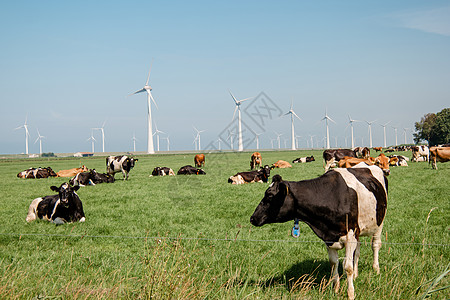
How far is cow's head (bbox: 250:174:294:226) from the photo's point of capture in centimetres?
473

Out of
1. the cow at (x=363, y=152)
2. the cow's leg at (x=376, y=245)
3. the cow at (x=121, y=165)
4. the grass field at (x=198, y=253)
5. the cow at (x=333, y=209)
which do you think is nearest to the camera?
the grass field at (x=198, y=253)

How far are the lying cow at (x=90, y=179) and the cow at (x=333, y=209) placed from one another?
16.5 meters

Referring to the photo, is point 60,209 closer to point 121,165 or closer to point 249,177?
point 249,177

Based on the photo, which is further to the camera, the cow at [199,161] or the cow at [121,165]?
the cow at [199,161]

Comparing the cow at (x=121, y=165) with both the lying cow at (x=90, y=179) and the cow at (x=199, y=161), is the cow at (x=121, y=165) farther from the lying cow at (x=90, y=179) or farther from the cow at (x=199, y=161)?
the cow at (x=199, y=161)

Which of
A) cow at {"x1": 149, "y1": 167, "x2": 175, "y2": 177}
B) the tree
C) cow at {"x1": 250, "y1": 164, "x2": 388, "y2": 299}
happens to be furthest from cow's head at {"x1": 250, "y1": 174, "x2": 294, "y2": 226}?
the tree

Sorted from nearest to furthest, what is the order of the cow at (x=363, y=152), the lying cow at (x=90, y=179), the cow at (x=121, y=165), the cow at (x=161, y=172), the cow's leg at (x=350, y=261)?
the cow's leg at (x=350, y=261) → the lying cow at (x=90, y=179) → the cow at (x=121, y=165) → the cow at (x=161, y=172) → the cow at (x=363, y=152)

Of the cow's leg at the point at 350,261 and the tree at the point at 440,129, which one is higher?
the tree at the point at 440,129

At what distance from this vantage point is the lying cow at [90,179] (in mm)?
19578

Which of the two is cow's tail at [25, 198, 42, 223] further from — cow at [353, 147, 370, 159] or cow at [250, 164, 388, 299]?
cow at [353, 147, 370, 159]

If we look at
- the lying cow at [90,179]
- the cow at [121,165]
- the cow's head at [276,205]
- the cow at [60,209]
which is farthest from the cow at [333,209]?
the cow at [121,165]

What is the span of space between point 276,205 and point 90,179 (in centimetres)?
1761

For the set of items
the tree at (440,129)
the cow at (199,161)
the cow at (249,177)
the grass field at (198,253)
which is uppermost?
the tree at (440,129)

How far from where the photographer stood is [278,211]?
4.79 meters
